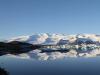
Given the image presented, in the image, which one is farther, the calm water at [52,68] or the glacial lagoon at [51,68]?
the glacial lagoon at [51,68]

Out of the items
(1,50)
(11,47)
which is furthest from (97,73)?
(11,47)

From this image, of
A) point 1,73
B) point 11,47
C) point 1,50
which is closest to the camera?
point 1,73

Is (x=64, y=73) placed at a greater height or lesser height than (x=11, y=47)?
lesser

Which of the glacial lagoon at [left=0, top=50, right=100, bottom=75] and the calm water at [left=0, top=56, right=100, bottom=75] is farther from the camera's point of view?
the glacial lagoon at [left=0, top=50, right=100, bottom=75]

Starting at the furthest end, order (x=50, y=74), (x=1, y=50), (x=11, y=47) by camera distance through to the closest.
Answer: (x=11, y=47), (x=1, y=50), (x=50, y=74)

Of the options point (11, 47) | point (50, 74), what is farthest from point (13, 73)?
point (11, 47)

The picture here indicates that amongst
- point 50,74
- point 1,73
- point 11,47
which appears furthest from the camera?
point 11,47

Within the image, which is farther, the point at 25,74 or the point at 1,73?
the point at 25,74

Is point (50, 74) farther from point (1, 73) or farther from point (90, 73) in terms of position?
point (1, 73)

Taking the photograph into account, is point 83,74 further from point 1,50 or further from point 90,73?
point 1,50
